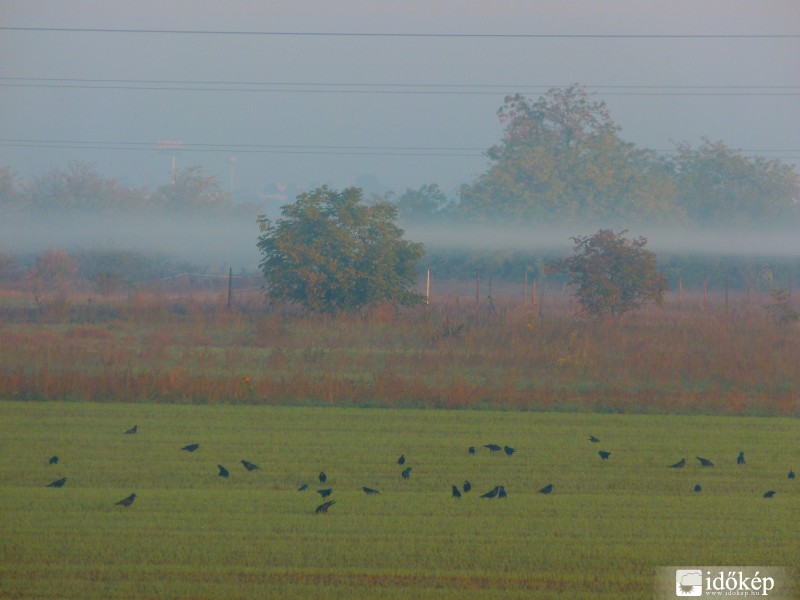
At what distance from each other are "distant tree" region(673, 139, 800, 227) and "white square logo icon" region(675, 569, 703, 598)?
4813 cm

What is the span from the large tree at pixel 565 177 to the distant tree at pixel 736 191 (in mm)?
2110

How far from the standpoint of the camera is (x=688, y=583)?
21.9ft

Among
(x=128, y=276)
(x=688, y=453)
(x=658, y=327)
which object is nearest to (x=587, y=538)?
(x=688, y=453)

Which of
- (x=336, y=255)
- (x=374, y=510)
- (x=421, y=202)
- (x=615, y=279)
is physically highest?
(x=421, y=202)

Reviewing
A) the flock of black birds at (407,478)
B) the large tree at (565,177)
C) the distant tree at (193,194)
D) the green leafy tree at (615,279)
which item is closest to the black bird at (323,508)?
the flock of black birds at (407,478)

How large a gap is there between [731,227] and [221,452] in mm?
45867

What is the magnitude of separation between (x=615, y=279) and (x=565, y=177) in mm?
22514

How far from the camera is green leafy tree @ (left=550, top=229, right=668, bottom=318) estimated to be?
27875 mm

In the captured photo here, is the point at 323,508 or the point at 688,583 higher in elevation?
the point at 323,508

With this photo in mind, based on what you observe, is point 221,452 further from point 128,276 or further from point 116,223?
point 116,223

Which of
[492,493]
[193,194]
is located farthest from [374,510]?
[193,194]

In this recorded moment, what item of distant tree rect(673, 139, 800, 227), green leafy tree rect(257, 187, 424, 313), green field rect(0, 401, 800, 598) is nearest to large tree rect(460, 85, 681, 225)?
distant tree rect(673, 139, 800, 227)

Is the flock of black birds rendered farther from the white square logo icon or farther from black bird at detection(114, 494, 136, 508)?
the white square logo icon

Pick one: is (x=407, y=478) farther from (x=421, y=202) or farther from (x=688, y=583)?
(x=421, y=202)
